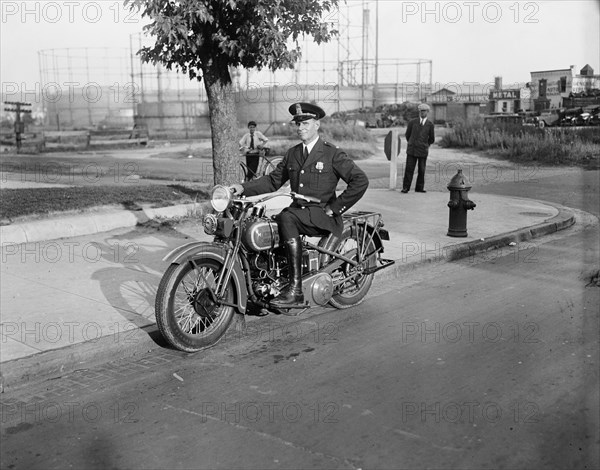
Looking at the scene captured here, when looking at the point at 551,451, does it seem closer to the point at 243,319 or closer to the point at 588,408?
the point at 588,408

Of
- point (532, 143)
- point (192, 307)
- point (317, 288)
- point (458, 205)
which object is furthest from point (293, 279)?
point (532, 143)

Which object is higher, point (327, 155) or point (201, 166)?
point (327, 155)

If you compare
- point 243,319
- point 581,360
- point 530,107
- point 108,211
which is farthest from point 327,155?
point 530,107

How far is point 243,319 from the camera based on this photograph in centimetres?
668

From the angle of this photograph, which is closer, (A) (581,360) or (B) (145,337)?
(A) (581,360)

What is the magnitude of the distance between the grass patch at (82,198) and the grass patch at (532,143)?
48.7ft

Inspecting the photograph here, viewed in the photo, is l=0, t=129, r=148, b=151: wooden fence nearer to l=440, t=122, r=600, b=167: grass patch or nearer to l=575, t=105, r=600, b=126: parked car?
l=440, t=122, r=600, b=167: grass patch

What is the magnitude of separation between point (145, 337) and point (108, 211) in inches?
221

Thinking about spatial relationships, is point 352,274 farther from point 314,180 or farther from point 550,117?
point 550,117

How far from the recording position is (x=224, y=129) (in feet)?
38.0

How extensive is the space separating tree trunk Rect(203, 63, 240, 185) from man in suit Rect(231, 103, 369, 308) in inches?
189

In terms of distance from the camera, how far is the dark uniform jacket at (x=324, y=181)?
22.0 ft

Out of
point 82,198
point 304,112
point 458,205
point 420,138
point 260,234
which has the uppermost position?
point 304,112

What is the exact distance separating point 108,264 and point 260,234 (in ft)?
10.6
